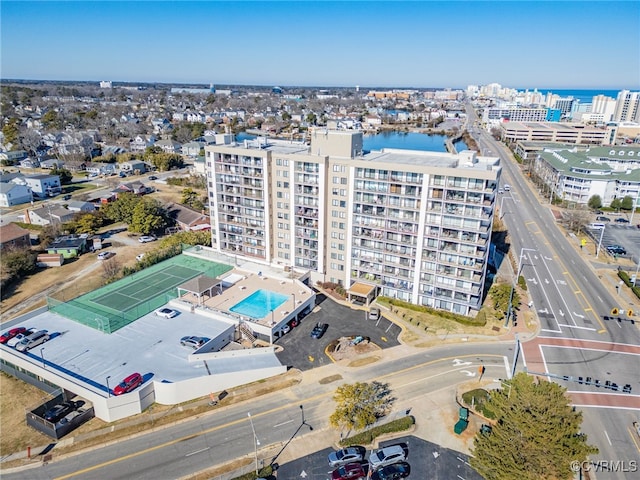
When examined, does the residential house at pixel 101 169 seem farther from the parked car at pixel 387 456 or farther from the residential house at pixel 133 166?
the parked car at pixel 387 456

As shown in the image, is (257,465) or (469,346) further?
(469,346)

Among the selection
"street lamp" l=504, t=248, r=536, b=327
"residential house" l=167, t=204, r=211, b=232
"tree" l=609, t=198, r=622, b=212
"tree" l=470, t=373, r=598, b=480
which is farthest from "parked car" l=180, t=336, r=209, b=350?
"tree" l=609, t=198, r=622, b=212

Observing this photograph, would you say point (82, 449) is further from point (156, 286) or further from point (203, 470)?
point (156, 286)

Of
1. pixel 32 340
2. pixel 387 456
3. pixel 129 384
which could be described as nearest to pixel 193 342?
pixel 129 384

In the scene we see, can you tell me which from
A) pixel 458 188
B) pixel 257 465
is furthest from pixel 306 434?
pixel 458 188

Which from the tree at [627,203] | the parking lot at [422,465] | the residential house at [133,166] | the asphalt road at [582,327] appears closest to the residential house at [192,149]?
the residential house at [133,166]

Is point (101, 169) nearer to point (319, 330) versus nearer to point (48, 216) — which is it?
point (48, 216)
